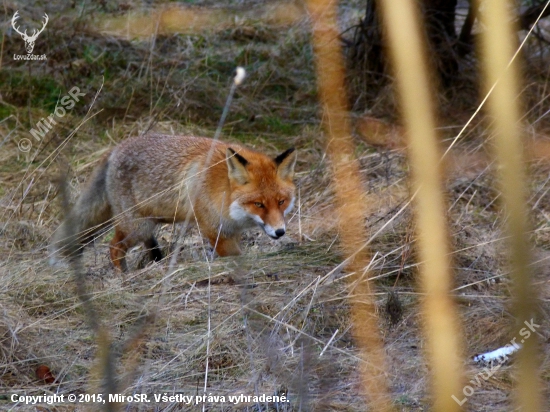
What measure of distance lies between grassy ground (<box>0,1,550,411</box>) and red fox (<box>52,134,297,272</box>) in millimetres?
228

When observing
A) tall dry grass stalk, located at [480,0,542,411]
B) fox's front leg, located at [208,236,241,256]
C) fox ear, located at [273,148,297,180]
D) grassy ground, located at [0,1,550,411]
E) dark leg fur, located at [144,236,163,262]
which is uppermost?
tall dry grass stalk, located at [480,0,542,411]

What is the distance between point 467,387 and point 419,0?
20.0 ft

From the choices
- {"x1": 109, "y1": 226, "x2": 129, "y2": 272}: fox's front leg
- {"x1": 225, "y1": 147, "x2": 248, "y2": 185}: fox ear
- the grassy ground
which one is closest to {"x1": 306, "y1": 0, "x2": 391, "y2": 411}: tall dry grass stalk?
the grassy ground

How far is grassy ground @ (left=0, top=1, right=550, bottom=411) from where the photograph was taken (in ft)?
11.4

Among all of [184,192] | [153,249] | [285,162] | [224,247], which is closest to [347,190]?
[285,162]

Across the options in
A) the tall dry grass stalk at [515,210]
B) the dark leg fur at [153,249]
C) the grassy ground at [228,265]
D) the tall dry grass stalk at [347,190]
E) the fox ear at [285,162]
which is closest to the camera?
the tall dry grass stalk at [515,210]

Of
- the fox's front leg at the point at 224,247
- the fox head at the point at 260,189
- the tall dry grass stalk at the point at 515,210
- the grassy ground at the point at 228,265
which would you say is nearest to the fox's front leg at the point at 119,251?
the grassy ground at the point at 228,265

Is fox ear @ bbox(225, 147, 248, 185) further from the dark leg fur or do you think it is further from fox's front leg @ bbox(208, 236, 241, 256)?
the dark leg fur

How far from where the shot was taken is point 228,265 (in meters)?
4.80

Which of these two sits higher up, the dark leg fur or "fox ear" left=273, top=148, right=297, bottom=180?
"fox ear" left=273, top=148, right=297, bottom=180

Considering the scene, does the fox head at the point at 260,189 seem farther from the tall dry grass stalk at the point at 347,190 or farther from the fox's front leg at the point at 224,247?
the tall dry grass stalk at the point at 347,190

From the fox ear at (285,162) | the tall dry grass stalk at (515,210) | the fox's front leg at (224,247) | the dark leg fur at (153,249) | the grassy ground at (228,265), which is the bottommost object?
the dark leg fur at (153,249)

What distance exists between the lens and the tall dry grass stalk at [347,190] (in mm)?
3625

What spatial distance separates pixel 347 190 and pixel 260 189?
4.06 feet
